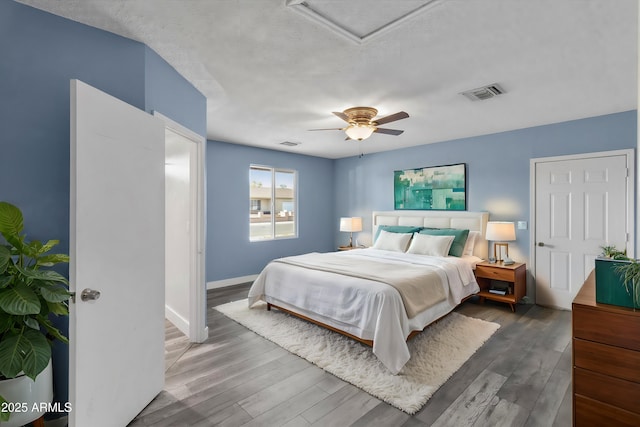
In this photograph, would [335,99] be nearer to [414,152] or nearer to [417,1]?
[417,1]

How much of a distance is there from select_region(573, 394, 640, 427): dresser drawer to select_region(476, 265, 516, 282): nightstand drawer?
8.13 ft

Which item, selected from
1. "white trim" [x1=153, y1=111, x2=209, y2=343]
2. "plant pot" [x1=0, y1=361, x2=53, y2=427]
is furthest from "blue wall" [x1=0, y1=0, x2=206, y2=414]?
"white trim" [x1=153, y1=111, x2=209, y2=343]

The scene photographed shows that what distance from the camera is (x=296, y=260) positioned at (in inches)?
158

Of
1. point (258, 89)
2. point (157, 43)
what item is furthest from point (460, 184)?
point (157, 43)

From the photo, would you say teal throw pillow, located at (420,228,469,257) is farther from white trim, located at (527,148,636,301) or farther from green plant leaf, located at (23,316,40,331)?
green plant leaf, located at (23,316,40,331)

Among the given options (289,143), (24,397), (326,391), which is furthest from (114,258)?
(289,143)

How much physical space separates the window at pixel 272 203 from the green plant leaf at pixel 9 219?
164 inches

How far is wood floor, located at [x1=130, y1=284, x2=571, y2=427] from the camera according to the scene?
197 cm

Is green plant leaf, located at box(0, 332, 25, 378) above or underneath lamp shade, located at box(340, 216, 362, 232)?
underneath

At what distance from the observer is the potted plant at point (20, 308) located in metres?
1.31

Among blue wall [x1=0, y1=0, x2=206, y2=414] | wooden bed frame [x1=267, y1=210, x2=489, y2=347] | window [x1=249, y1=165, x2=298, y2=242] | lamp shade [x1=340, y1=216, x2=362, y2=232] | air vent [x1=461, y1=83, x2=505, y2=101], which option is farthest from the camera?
lamp shade [x1=340, y1=216, x2=362, y2=232]

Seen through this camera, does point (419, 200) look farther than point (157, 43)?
Yes

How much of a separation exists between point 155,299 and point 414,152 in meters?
4.74

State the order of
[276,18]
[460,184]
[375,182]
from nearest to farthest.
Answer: [276,18]
[460,184]
[375,182]
